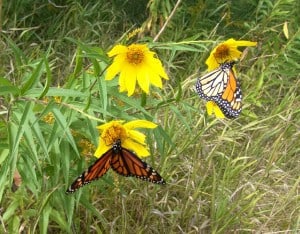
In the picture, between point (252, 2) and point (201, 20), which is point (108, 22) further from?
point (252, 2)

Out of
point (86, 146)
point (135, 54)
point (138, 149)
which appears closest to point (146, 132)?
point (86, 146)

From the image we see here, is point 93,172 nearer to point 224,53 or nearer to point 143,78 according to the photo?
point 143,78

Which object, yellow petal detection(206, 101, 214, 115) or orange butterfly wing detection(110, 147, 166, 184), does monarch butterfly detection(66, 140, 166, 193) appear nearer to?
orange butterfly wing detection(110, 147, 166, 184)

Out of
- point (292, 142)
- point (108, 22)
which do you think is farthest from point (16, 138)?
point (108, 22)

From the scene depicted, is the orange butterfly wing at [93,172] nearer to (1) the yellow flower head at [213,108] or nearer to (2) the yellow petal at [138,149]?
(2) the yellow petal at [138,149]

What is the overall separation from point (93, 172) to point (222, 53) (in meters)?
0.52

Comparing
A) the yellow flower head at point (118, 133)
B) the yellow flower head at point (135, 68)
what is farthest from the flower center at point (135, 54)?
the yellow flower head at point (118, 133)

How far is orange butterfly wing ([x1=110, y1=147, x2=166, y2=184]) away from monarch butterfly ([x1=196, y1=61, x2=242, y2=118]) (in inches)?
11.1

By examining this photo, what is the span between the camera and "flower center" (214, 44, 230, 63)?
170 cm

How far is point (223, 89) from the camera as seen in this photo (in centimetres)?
178

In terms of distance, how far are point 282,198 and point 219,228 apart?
0.95 feet

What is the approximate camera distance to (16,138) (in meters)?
1.44

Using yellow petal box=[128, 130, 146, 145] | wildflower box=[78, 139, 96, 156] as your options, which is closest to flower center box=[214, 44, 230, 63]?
yellow petal box=[128, 130, 146, 145]

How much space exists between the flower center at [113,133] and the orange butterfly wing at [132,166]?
0.30 ft
